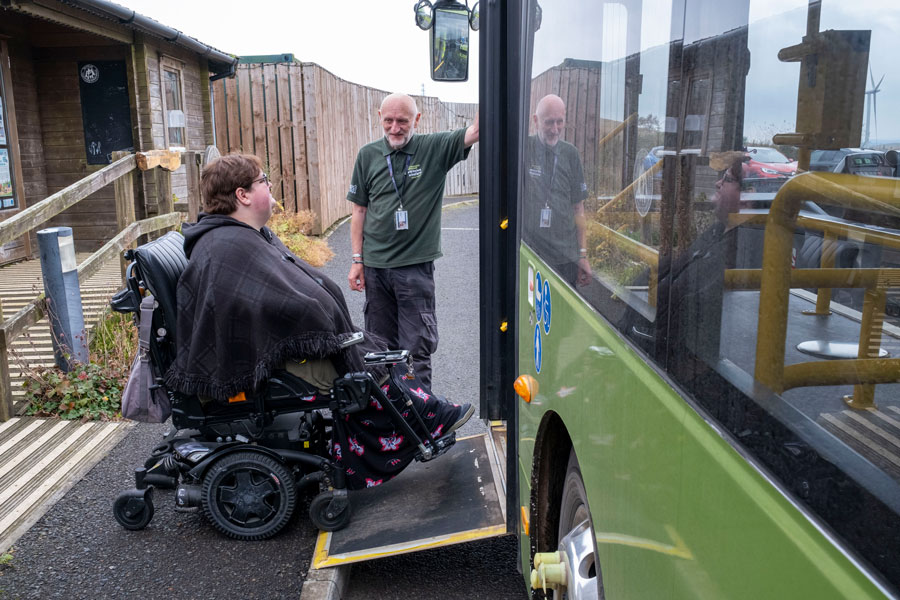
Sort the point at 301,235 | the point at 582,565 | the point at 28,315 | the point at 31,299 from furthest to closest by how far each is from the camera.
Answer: the point at 301,235 → the point at 31,299 → the point at 28,315 → the point at 582,565

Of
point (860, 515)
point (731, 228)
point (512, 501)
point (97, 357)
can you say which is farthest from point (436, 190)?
point (860, 515)

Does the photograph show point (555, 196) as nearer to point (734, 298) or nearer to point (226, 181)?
point (734, 298)

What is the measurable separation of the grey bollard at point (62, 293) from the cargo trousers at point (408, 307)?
2.14 metres

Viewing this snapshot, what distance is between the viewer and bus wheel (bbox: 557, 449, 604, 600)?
6.29ft

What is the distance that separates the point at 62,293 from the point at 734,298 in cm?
516

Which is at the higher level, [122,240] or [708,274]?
[708,274]

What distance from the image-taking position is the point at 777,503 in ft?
3.02

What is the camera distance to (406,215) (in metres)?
4.43

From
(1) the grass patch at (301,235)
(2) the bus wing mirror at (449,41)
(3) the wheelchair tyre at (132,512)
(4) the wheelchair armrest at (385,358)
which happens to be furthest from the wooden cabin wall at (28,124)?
(4) the wheelchair armrest at (385,358)

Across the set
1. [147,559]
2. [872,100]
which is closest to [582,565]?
[872,100]

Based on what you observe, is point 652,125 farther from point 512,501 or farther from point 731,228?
point 512,501

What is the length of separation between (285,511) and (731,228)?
9.36 feet

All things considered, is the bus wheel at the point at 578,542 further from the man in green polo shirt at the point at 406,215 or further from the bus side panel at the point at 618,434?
the man in green polo shirt at the point at 406,215

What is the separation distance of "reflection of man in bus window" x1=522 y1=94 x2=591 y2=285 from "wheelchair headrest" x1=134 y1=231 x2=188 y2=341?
1.66 metres
